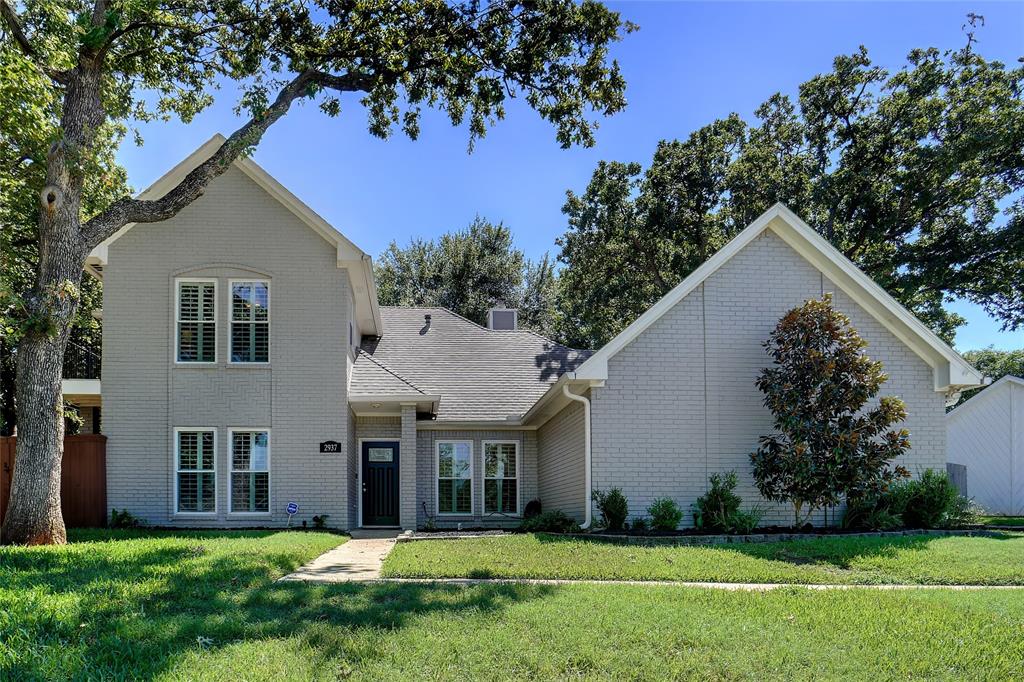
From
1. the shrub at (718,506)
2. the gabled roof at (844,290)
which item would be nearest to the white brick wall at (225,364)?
the gabled roof at (844,290)

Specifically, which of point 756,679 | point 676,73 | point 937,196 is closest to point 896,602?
point 756,679

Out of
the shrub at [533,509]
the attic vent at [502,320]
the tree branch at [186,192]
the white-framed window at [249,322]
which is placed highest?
the tree branch at [186,192]

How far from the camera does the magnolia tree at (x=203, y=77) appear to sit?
12430 mm

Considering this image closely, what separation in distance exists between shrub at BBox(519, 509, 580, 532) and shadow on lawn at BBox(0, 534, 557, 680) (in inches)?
255

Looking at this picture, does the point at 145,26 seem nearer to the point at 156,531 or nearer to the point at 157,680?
the point at 156,531

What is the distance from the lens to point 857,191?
26.6m

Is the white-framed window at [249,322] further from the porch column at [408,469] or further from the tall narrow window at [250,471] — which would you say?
the porch column at [408,469]

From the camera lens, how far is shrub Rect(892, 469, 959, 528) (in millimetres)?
14398

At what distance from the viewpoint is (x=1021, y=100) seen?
2384cm

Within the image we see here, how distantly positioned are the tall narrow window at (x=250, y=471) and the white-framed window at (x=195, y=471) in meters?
0.39

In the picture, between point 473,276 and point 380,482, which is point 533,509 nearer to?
point 380,482

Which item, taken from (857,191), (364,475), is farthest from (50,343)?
(857,191)

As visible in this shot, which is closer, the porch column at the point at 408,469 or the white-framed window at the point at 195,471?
the white-framed window at the point at 195,471

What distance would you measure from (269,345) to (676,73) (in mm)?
9945
